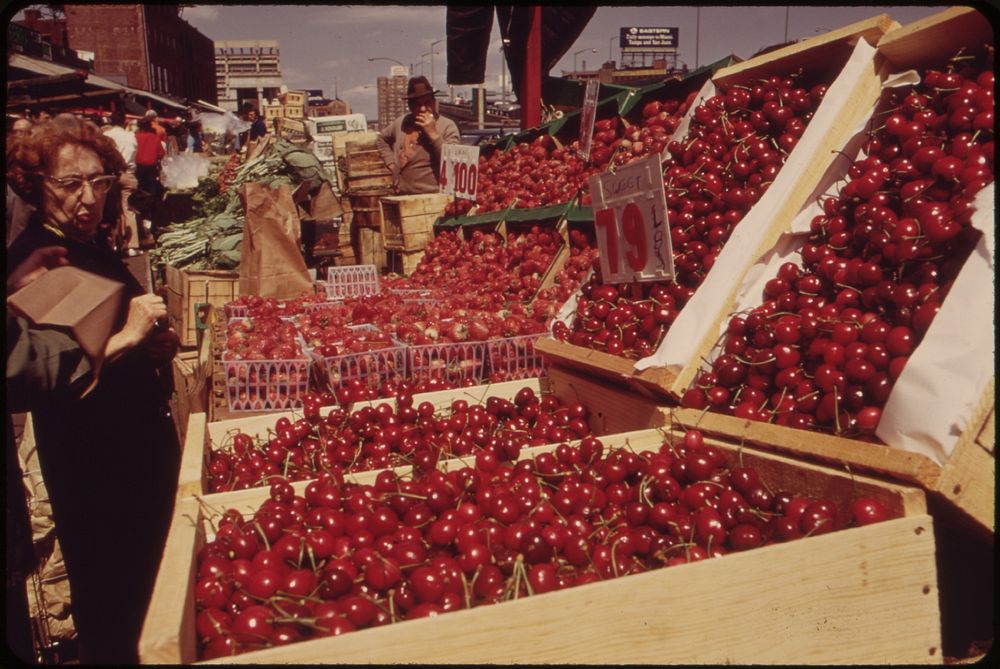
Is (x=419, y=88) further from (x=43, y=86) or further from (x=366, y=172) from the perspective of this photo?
(x=43, y=86)

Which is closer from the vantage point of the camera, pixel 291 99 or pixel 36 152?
pixel 36 152

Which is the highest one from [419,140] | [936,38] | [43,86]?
[43,86]

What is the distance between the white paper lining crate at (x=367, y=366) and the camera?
3670 millimetres

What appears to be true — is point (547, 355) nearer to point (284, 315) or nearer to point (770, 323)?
point (770, 323)

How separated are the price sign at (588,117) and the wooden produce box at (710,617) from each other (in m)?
4.01

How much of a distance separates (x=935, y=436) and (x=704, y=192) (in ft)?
5.61

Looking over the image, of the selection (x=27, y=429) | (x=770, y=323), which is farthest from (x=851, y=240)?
(x=27, y=429)

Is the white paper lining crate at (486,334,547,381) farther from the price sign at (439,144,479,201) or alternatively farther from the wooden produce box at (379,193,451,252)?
the wooden produce box at (379,193,451,252)

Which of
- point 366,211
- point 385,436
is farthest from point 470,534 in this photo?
point 366,211

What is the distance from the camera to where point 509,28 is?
8.39 m

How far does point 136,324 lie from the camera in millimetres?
2912

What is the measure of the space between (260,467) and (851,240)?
2341mm

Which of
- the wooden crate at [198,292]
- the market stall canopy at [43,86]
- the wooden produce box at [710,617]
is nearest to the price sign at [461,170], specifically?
the wooden crate at [198,292]

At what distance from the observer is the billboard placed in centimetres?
9225
